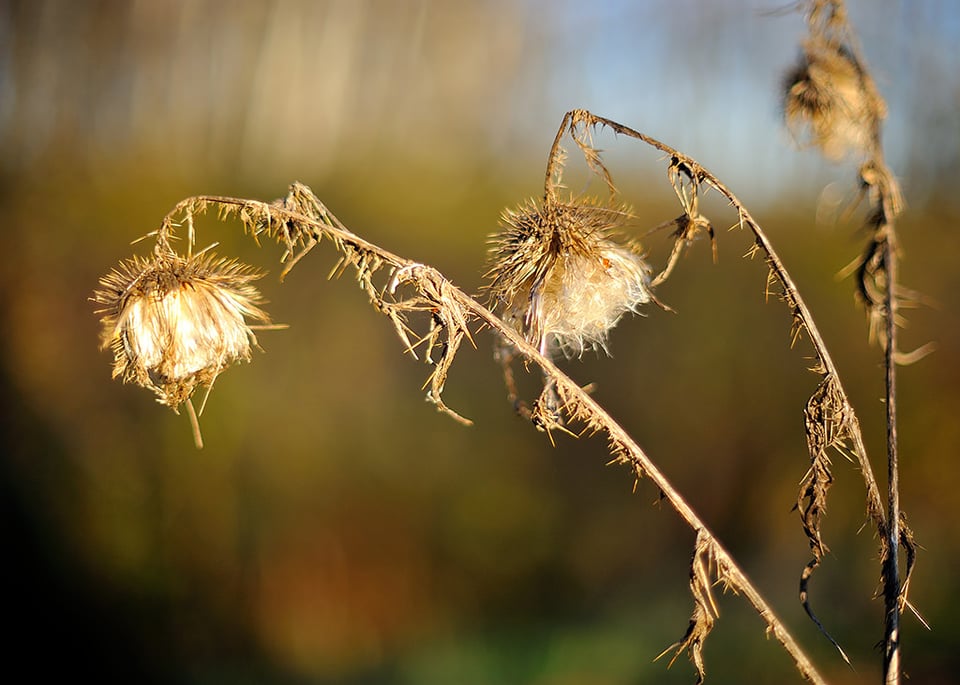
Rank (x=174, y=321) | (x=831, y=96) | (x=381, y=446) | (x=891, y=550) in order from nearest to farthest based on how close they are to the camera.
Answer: (x=891, y=550)
(x=174, y=321)
(x=831, y=96)
(x=381, y=446)

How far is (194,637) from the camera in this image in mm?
4793

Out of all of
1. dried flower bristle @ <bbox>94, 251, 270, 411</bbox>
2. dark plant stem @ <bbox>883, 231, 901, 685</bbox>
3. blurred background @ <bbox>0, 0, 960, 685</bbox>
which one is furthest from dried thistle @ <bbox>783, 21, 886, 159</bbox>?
blurred background @ <bbox>0, 0, 960, 685</bbox>

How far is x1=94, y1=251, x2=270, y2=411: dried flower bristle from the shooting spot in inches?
50.0

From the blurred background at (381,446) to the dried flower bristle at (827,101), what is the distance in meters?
3.25

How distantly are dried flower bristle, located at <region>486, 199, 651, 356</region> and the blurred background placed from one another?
3.53m

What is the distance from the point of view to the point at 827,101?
1453mm

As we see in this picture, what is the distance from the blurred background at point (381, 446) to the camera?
15.4 ft

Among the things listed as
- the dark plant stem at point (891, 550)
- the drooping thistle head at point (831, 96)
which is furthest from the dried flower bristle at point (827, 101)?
the dark plant stem at point (891, 550)

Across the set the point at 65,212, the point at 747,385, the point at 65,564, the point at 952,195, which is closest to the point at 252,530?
the point at 65,564

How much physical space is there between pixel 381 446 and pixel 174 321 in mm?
4089

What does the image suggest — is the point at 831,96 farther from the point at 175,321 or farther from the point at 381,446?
the point at 381,446

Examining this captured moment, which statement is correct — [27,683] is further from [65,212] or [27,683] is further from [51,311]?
[65,212]

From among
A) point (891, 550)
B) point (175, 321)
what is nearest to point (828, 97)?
point (891, 550)

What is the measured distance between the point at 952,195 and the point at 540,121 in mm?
3382
